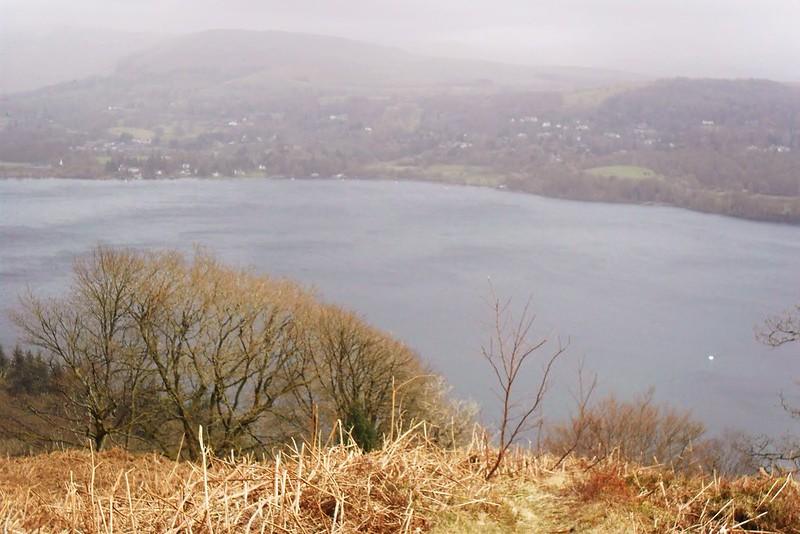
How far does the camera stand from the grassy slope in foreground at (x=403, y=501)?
155 centimetres

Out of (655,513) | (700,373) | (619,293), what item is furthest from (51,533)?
(619,293)

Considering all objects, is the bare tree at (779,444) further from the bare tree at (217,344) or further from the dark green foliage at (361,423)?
the bare tree at (217,344)

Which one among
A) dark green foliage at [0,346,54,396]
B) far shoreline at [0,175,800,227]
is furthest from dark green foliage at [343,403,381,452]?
far shoreline at [0,175,800,227]

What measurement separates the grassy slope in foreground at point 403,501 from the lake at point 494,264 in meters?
14.2

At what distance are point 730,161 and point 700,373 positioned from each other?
38776 mm

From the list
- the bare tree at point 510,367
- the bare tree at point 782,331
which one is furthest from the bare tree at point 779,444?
the bare tree at point 510,367

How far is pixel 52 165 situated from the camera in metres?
50.8

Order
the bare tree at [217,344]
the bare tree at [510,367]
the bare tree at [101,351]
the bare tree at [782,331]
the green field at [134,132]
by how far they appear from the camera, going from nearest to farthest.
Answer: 1. the bare tree at [510,367]
2. the bare tree at [782,331]
3. the bare tree at [217,344]
4. the bare tree at [101,351]
5. the green field at [134,132]

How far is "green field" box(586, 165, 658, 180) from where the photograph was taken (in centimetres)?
5316

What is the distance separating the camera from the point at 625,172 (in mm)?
54531

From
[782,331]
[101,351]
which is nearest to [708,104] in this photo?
[782,331]

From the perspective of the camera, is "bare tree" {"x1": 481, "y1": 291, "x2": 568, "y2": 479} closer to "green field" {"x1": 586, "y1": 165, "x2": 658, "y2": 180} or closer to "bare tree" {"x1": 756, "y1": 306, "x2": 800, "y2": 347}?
"bare tree" {"x1": 756, "y1": 306, "x2": 800, "y2": 347}

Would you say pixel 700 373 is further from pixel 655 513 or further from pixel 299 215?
pixel 299 215

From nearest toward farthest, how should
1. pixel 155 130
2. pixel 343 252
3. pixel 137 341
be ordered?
1. pixel 137 341
2. pixel 343 252
3. pixel 155 130
